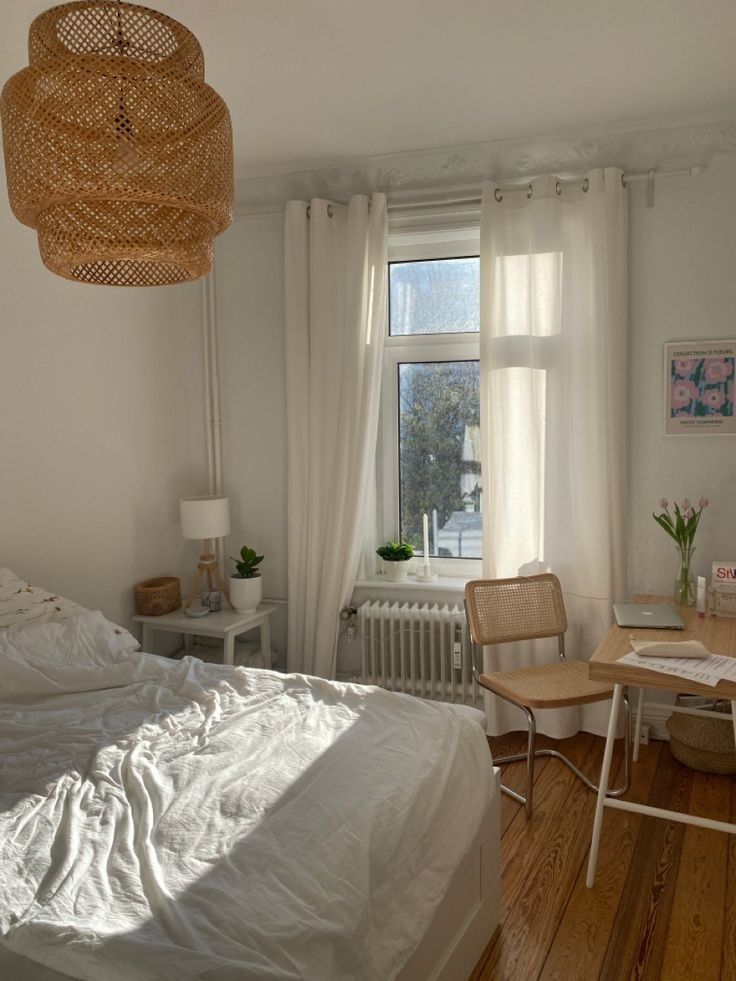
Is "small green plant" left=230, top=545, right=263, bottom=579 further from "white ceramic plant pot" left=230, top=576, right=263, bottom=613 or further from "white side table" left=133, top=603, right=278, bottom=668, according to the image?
"white side table" left=133, top=603, right=278, bottom=668

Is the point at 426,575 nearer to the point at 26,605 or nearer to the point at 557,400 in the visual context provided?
the point at 557,400

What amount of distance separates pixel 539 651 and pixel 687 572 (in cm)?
75

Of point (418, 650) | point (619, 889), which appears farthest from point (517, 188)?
point (619, 889)

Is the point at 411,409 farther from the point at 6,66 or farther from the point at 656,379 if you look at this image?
the point at 6,66

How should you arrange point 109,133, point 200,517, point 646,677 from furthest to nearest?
point 200,517 → point 646,677 → point 109,133

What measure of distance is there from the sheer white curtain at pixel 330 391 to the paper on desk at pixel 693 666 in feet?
5.52

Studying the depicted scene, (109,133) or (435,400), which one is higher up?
(109,133)

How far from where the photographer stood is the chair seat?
2824 millimetres

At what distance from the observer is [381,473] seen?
3986mm

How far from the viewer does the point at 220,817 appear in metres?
1.70

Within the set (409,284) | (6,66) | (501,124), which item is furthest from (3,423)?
(501,124)

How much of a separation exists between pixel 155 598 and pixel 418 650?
1276 millimetres

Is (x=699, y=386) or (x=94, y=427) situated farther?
(x=94, y=427)

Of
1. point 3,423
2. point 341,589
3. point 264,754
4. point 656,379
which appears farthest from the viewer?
point 341,589
